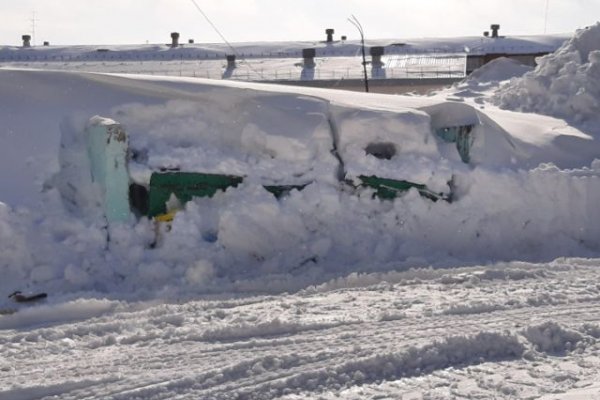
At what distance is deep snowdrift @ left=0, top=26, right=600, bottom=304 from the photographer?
735 centimetres

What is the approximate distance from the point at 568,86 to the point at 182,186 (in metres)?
4.90

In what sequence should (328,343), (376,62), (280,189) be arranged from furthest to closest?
(376,62), (280,189), (328,343)

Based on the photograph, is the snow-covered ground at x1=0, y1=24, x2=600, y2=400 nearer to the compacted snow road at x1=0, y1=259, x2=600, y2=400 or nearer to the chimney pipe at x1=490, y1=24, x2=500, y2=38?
the compacted snow road at x1=0, y1=259, x2=600, y2=400

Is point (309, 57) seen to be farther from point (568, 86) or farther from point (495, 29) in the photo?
point (568, 86)

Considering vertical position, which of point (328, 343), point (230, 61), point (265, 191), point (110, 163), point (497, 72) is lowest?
point (328, 343)

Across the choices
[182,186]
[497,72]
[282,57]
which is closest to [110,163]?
[182,186]

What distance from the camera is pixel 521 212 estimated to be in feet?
28.0

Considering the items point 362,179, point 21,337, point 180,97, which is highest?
point 180,97

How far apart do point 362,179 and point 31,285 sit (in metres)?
2.85

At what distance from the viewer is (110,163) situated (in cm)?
796

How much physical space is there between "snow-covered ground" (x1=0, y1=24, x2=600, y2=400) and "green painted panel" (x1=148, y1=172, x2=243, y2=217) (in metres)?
0.09

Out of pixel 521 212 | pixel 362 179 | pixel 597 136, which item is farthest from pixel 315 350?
pixel 597 136

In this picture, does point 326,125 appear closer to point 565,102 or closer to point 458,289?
point 458,289

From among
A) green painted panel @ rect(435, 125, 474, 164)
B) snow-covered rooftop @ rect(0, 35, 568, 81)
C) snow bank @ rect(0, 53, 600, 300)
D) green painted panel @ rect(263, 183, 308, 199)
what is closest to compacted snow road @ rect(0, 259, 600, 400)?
snow bank @ rect(0, 53, 600, 300)
